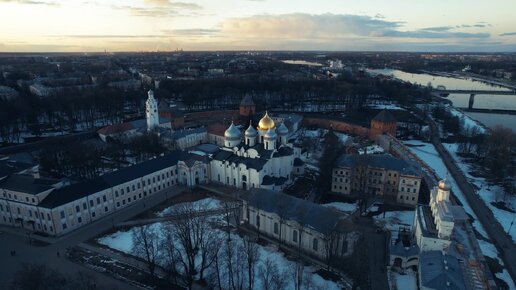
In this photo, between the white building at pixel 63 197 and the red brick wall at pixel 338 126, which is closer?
the white building at pixel 63 197

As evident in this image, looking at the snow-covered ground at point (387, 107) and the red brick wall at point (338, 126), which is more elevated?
the snow-covered ground at point (387, 107)

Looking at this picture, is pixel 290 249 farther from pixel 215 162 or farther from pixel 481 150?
pixel 481 150

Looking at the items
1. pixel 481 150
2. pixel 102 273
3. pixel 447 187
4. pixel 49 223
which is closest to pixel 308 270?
pixel 447 187

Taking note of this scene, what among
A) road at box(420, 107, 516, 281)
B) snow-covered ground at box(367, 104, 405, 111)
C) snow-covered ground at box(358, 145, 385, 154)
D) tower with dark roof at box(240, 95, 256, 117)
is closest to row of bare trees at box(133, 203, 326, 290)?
road at box(420, 107, 516, 281)

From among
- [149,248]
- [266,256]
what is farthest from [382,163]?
[149,248]

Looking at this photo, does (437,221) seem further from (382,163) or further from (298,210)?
(382,163)

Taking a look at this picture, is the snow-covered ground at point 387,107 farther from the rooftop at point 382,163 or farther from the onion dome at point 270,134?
the onion dome at point 270,134

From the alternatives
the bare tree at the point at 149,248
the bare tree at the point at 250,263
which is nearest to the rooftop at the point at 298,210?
the bare tree at the point at 250,263
